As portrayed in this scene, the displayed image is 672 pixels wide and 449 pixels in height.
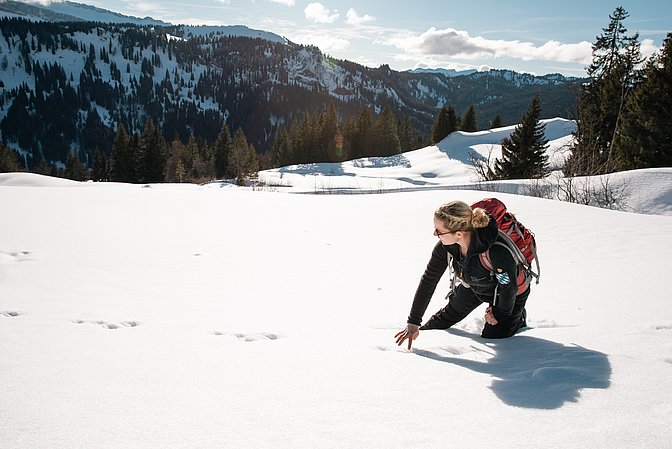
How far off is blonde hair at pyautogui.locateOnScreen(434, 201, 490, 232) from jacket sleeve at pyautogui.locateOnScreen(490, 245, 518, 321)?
10.1 inches

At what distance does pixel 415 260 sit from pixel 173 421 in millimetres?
5734

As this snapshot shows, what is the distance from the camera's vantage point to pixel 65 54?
186500 millimetres

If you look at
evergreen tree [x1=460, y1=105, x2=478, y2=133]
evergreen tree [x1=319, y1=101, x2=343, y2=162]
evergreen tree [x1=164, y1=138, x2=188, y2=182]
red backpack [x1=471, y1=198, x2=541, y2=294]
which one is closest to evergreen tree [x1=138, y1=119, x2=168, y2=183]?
evergreen tree [x1=164, y1=138, x2=188, y2=182]

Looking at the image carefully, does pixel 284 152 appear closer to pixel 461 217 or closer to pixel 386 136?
pixel 386 136

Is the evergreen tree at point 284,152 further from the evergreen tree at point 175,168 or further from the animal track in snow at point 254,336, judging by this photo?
the animal track in snow at point 254,336

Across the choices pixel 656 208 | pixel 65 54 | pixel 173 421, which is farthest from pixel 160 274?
pixel 65 54

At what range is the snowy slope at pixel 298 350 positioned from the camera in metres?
1.82

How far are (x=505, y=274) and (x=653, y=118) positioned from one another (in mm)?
22738

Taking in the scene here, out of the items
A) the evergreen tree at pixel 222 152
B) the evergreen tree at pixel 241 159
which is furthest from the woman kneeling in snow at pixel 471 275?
the evergreen tree at pixel 222 152

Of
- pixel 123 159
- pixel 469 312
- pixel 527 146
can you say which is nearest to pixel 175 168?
pixel 123 159

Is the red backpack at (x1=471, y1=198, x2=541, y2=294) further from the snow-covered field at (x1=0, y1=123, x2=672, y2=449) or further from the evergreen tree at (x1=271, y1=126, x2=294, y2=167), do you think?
the evergreen tree at (x1=271, y1=126, x2=294, y2=167)

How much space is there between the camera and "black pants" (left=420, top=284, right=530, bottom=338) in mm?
3439

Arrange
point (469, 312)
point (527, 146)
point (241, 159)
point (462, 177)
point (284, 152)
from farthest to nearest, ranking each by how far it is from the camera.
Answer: point (284, 152)
point (241, 159)
point (462, 177)
point (527, 146)
point (469, 312)

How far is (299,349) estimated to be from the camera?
3113 mm
